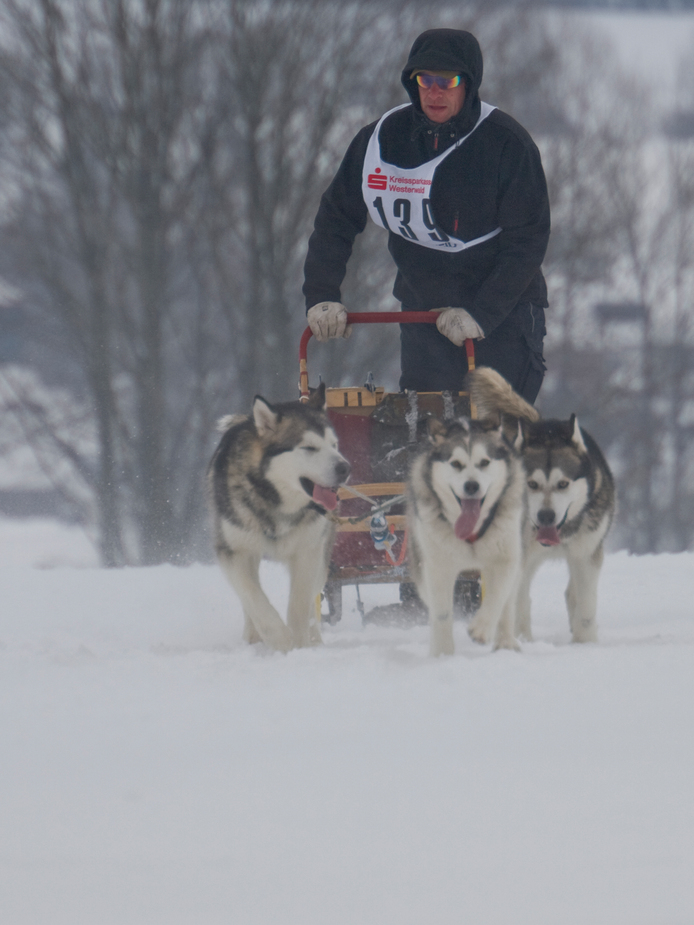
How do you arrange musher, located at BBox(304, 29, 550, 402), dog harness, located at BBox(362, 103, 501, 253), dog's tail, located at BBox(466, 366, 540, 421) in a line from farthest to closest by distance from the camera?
dog harness, located at BBox(362, 103, 501, 253), musher, located at BBox(304, 29, 550, 402), dog's tail, located at BBox(466, 366, 540, 421)

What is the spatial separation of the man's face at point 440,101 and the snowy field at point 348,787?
1.80 meters

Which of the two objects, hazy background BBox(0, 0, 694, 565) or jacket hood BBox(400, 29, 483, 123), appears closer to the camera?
jacket hood BBox(400, 29, 483, 123)

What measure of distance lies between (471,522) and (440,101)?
4.76ft

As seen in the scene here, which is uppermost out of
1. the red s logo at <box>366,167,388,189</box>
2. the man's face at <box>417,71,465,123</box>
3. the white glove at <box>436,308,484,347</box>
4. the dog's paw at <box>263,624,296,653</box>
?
the man's face at <box>417,71,465,123</box>

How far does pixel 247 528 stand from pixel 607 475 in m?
1.26

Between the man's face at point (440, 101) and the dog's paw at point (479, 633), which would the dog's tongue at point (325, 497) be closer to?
the dog's paw at point (479, 633)

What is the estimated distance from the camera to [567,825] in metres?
1.83

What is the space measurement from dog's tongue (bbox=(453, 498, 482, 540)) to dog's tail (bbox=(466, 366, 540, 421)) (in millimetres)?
521

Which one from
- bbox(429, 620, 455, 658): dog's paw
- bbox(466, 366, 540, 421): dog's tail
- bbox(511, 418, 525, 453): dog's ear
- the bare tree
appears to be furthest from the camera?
the bare tree

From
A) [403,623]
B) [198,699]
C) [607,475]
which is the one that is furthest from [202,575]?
[198,699]

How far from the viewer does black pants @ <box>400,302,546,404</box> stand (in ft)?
12.6

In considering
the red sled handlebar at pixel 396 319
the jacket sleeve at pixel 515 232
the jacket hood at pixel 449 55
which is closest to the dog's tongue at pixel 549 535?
the red sled handlebar at pixel 396 319

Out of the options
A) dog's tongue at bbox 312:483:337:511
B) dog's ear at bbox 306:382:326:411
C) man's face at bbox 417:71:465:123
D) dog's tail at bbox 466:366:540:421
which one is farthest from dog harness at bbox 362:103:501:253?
dog's tongue at bbox 312:483:337:511

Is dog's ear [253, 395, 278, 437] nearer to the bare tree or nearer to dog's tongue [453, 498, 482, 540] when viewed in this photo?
dog's tongue [453, 498, 482, 540]
